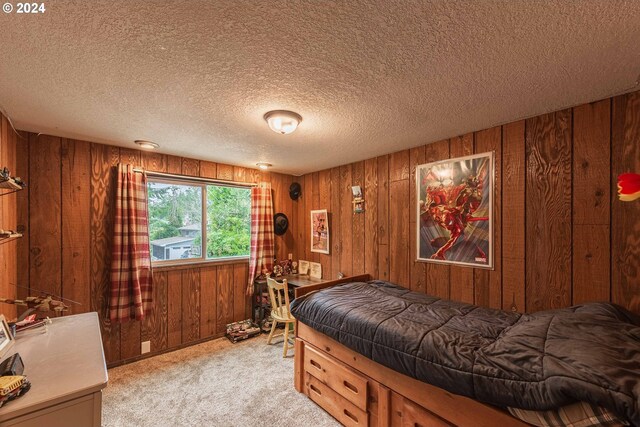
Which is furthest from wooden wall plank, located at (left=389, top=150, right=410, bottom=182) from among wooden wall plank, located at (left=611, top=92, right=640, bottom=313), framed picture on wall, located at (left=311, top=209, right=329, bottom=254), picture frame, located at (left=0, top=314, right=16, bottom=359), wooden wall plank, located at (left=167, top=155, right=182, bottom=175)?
picture frame, located at (left=0, top=314, right=16, bottom=359)

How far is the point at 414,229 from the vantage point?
2725 mm

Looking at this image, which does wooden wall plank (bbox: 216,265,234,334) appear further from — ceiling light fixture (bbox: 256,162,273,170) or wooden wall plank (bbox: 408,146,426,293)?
wooden wall plank (bbox: 408,146,426,293)

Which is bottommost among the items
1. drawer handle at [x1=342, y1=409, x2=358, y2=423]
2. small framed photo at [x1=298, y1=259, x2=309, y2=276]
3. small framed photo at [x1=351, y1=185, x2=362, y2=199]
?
drawer handle at [x1=342, y1=409, x2=358, y2=423]

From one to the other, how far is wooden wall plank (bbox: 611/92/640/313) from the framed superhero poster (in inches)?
27.1

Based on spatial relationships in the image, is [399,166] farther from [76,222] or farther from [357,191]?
[76,222]

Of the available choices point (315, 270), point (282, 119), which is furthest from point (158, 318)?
point (282, 119)

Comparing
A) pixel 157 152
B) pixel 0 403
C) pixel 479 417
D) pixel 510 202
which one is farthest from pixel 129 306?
pixel 510 202

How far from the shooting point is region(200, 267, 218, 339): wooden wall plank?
329cm

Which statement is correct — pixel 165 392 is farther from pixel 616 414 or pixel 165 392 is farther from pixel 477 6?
pixel 477 6

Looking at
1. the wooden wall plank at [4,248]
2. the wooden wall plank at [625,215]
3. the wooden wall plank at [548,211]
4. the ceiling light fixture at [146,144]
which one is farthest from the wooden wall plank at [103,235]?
the wooden wall plank at [625,215]

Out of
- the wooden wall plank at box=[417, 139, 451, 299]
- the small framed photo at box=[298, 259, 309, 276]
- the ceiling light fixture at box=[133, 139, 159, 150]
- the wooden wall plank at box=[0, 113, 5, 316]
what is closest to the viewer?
the wooden wall plank at box=[0, 113, 5, 316]

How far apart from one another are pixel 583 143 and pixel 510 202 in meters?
0.58

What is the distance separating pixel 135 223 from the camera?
273 centimetres

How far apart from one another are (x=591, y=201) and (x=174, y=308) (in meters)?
4.05
